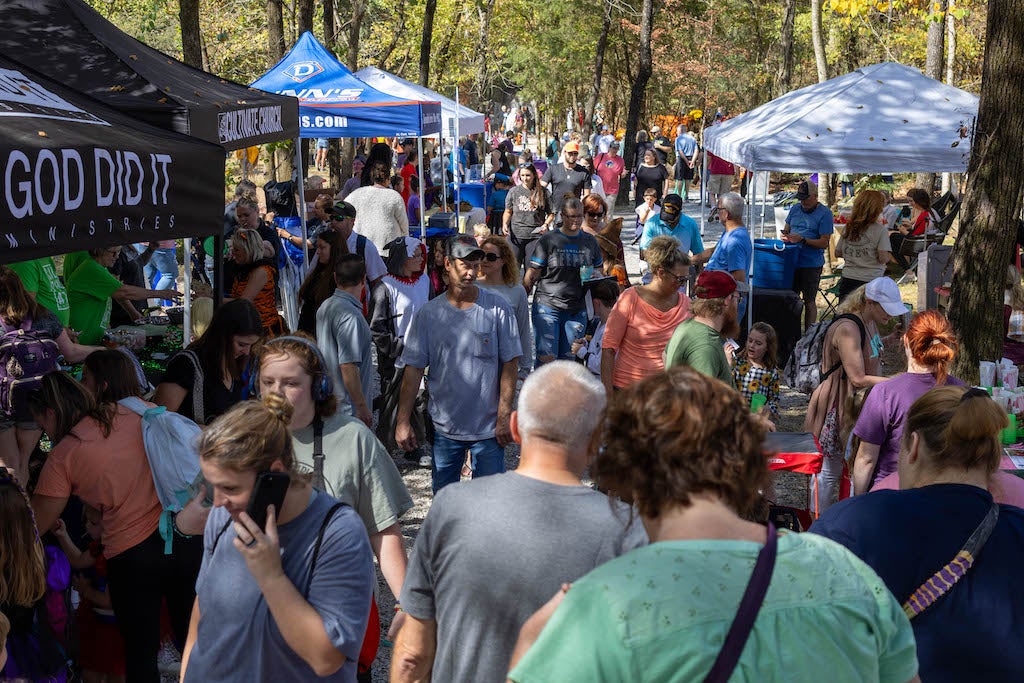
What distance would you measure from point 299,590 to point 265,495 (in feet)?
0.88

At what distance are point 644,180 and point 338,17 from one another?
26336 millimetres

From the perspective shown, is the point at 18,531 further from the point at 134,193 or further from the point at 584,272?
the point at 584,272

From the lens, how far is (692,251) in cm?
1098

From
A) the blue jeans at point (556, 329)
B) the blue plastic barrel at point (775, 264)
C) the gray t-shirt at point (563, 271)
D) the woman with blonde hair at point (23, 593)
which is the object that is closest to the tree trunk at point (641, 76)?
the blue plastic barrel at point (775, 264)

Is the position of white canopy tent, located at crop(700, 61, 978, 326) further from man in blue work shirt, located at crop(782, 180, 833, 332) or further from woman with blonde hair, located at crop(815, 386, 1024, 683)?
woman with blonde hair, located at crop(815, 386, 1024, 683)

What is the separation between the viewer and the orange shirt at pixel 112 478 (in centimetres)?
408

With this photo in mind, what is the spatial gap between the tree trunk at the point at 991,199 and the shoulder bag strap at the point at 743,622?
19.0ft

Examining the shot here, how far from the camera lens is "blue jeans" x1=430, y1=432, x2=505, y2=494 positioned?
557cm

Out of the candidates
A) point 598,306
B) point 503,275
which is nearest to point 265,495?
point 503,275

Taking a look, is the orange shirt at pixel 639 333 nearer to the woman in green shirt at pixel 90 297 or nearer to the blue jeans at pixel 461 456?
the blue jeans at pixel 461 456

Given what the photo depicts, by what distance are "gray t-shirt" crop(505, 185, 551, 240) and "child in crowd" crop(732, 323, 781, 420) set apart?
6.09 meters

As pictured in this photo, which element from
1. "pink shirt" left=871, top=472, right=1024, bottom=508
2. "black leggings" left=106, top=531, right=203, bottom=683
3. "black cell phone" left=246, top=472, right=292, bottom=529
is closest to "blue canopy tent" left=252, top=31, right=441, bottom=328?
"black leggings" left=106, top=531, right=203, bottom=683

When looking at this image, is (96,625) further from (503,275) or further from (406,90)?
(406,90)

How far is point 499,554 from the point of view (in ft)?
8.75
